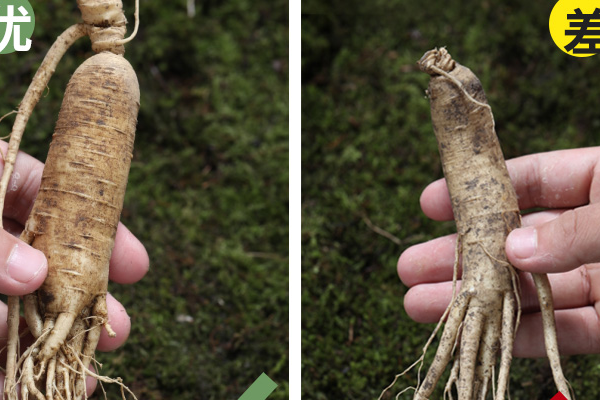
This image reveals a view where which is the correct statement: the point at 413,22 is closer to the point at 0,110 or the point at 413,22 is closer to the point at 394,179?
the point at 394,179

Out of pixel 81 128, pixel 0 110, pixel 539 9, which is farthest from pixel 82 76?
pixel 539 9

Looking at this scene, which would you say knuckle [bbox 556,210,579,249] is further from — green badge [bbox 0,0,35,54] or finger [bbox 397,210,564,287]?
green badge [bbox 0,0,35,54]

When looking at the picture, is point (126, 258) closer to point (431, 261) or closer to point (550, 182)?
point (431, 261)

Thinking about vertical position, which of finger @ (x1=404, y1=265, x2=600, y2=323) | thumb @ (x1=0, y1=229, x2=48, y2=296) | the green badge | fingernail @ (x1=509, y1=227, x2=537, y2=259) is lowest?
finger @ (x1=404, y1=265, x2=600, y2=323)

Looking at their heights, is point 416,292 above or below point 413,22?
below

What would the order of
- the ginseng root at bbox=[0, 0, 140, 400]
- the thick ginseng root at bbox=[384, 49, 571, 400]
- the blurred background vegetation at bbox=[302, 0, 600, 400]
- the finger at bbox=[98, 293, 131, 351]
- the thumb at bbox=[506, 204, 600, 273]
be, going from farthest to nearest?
the blurred background vegetation at bbox=[302, 0, 600, 400] < the finger at bbox=[98, 293, 131, 351] < the thick ginseng root at bbox=[384, 49, 571, 400] < the ginseng root at bbox=[0, 0, 140, 400] < the thumb at bbox=[506, 204, 600, 273]

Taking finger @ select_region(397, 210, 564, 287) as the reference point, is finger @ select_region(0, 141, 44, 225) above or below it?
above

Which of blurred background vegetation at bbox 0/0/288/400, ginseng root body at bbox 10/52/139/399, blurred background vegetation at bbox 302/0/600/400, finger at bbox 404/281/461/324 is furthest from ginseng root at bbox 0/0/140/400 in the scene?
finger at bbox 404/281/461/324
